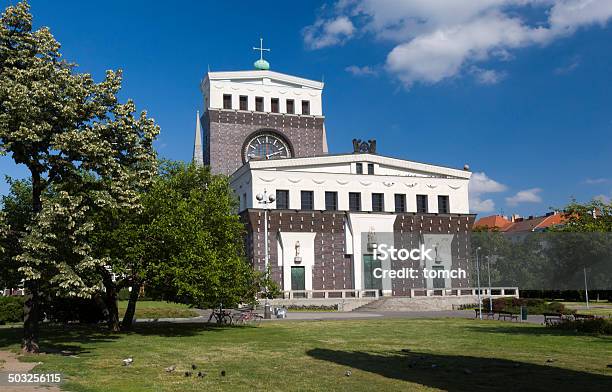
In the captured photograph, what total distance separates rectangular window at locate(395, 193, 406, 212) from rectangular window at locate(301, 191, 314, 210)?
9871 millimetres

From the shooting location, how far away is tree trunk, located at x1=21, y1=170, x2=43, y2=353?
65.0ft

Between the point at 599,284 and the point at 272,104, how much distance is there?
44.7 meters

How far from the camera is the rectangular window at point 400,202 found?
2574 inches

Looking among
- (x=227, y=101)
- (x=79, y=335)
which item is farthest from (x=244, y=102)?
(x=79, y=335)

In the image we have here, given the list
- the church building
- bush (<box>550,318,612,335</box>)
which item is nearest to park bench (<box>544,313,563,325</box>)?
bush (<box>550,318,612,335</box>)

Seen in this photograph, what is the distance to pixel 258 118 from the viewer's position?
72625 mm

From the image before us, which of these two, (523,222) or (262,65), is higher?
(262,65)

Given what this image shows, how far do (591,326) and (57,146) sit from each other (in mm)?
24158

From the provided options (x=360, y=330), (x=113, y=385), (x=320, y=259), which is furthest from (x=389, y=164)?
(x=113, y=385)

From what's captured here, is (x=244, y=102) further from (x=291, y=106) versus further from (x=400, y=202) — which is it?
(x=400, y=202)

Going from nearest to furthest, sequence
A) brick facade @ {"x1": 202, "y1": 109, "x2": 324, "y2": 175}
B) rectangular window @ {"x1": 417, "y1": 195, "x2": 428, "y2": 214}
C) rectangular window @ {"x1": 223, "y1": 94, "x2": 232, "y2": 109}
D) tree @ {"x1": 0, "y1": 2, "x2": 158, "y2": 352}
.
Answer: tree @ {"x1": 0, "y1": 2, "x2": 158, "y2": 352} < rectangular window @ {"x1": 417, "y1": 195, "x2": 428, "y2": 214} < brick facade @ {"x1": 202, "y1": 109, "x2": 324, "y2": 175} < rectangular window @ {"x1": 223, "y1": 94, "x2": 232, "y2": 109}

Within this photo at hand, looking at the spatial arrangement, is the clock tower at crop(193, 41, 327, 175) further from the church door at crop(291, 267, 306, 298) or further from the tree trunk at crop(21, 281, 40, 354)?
the tree trunk at crop(21, 281, 40, 354)

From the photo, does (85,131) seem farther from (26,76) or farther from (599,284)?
(599,284)

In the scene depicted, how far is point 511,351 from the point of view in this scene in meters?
20.2
